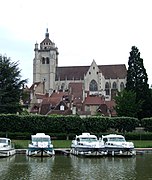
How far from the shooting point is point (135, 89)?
93.9 metres

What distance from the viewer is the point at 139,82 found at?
309 feet

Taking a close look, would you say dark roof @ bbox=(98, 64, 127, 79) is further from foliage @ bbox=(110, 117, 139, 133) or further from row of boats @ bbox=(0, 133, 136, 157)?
row of boats @ bbox=(0, 133, 136, 157)

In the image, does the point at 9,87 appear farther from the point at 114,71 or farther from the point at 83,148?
the point at 114,71

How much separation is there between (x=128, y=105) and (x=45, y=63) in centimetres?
9920

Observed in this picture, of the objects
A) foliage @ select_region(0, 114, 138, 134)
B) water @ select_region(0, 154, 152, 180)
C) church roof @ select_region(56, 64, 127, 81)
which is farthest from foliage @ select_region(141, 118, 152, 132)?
church roof @ select_region(56, 64, 127, 81)

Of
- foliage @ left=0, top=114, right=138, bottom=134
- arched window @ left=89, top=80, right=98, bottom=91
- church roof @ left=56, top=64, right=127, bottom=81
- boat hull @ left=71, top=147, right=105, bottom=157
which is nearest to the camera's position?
boat hull @ left=71, top=147, right=105, bottom=157

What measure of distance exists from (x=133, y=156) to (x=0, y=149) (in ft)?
49.4

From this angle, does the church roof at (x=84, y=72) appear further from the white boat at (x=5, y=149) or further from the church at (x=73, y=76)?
the white boat at (x=5, y=149)

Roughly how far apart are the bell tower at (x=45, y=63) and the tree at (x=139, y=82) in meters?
86.0

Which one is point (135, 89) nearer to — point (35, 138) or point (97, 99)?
point (97, 99)

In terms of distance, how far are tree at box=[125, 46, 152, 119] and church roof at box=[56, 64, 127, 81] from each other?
252ft

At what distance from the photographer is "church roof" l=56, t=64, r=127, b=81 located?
17389cm

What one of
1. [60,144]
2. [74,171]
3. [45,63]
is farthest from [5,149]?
[45,63]

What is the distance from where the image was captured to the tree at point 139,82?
92.5m
